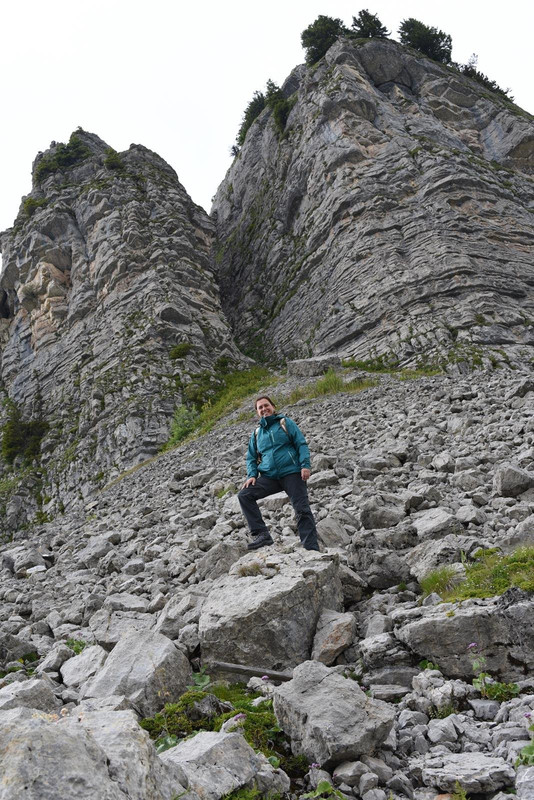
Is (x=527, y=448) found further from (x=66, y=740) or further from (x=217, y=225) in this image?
(x=217, y=225)

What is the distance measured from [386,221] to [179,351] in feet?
50.2

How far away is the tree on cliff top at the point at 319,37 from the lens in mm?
46188

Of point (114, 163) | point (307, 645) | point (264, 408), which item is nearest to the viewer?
point (307, 645)

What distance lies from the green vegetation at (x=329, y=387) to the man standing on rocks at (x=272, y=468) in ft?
42.7

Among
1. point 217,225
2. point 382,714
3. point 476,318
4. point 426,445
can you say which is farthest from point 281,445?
point 217,225

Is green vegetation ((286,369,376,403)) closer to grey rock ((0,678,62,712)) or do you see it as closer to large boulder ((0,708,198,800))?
grey rock ((0,678,62,712))

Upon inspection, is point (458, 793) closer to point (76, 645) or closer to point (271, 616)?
point (271, 616)

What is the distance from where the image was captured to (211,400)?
92.8 ft

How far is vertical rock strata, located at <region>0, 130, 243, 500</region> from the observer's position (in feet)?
92.5

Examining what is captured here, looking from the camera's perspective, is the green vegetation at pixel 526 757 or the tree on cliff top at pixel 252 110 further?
the tree on cliff top at pixel 252 110

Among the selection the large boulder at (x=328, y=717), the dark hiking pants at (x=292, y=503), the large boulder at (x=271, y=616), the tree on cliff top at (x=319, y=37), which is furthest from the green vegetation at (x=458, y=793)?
the tree on cliff top at (x=319, y=37)

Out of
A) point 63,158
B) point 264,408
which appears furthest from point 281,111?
point 264,408

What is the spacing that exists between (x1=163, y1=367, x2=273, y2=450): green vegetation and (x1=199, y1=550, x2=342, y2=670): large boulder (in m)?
17.1

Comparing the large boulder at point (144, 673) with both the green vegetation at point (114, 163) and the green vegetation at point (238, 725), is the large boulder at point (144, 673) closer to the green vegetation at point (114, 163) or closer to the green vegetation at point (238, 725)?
the green vegetation at point (238, 725)
